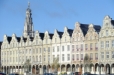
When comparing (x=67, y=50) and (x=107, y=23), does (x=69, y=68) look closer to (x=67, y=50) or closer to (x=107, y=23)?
(x=67, y=50)

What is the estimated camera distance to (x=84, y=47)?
8438 cm

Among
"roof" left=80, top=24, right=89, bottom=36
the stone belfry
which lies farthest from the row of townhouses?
the stone belfry

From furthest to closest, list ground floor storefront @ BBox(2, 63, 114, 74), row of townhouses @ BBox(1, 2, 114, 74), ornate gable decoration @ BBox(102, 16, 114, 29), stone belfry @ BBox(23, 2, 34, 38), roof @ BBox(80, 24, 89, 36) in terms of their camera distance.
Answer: stone belfry @ BBox(23, 2, 34, 38) → roof @ BBox(80, 24, 89, 36) → ground floor storefront @ BBox(2, 63, 114, 74) → row of townhouses @ BBox(1, 2, 114, 74) → ornate gable decoration @ BBox(102, 16, 114, 29)

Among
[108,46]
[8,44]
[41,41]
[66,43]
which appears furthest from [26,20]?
[108,46]

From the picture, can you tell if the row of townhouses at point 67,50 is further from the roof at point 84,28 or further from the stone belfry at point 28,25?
the stone belfry at point 28,25

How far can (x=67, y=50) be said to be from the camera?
293ft

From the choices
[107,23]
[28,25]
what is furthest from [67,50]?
[28,25]

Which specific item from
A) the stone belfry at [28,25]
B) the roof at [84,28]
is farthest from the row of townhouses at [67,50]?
the stone belfry at [28,25]

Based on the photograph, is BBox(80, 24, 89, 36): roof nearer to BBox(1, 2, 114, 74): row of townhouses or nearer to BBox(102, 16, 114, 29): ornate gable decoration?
BBox(1, 2, 114, 74): row of townhouses

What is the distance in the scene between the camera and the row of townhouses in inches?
3068

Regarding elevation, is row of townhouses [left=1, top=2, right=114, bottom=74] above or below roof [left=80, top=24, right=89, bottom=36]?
below

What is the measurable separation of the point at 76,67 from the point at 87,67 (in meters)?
5.67

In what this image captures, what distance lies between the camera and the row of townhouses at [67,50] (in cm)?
7794

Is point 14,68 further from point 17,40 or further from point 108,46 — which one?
point 108,46
